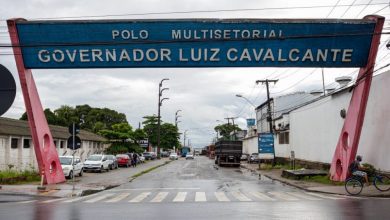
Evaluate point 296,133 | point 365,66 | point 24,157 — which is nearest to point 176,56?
point 365,66

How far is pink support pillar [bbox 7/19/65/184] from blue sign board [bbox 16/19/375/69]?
2.89ft

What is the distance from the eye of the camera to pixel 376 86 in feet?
83.6

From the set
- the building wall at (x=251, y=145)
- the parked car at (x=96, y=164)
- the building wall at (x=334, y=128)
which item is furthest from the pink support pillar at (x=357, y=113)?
the building wall at (x=251, y=145)

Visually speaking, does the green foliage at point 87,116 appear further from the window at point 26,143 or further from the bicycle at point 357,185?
the bicycle at point 357,185

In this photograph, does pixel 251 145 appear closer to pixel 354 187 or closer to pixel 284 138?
pixel 284 138

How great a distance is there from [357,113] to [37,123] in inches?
627

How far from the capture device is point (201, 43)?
24016mm

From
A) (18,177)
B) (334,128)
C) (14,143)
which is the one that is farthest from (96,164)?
(334,128)

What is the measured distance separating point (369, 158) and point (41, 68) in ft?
56.5

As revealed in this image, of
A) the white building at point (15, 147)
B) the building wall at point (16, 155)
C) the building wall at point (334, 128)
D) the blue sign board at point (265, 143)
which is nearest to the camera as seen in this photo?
the building wall at point (334, 128)

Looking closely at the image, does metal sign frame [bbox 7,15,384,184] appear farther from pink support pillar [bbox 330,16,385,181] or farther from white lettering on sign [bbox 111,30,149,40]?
white lettering on sign [bbox 111,30,149,40]

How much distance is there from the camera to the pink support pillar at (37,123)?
24922 mm

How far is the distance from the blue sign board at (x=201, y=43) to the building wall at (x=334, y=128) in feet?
7.86

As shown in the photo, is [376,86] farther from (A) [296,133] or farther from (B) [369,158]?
(A) [296,133]
